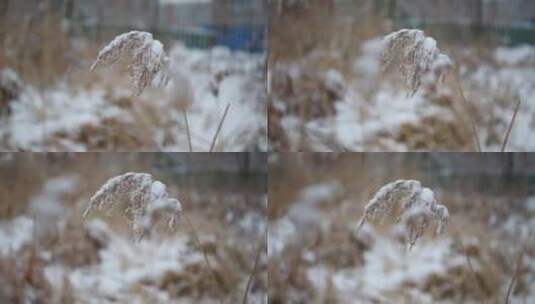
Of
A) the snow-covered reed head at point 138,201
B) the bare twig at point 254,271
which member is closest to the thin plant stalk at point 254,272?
the bare twig at point 254,271

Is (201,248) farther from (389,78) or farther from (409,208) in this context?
(389,78)

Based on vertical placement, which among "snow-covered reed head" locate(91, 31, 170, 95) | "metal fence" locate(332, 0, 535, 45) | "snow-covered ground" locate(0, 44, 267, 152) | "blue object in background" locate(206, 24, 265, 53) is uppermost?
"metal fence" locate(332, 0, 535, 45)

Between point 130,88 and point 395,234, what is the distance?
805 millimetres

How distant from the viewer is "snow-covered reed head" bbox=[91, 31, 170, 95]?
5.86 feet

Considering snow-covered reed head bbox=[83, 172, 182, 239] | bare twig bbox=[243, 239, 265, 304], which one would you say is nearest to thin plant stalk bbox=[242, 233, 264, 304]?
bare twig bbox=[243, 239, 265, 304]

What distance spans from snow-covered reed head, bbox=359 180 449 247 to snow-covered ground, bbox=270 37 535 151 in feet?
0.36

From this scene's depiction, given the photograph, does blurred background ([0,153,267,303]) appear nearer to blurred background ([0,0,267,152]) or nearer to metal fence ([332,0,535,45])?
blurred background ([0,0,267,152])

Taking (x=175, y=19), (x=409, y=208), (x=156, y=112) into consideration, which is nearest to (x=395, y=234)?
(x=409, y=208)

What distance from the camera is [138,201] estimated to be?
1811 millimetres

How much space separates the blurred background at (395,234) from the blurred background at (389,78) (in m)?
0.05

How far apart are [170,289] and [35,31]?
0.79 metres

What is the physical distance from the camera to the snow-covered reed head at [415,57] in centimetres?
176

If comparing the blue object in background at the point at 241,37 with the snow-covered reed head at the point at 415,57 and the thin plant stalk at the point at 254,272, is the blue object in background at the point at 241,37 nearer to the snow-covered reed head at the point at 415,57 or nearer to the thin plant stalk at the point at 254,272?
the snow-covered reed head at the point at 415,57

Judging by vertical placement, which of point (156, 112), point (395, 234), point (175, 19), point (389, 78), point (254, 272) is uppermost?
point (175, 19)
